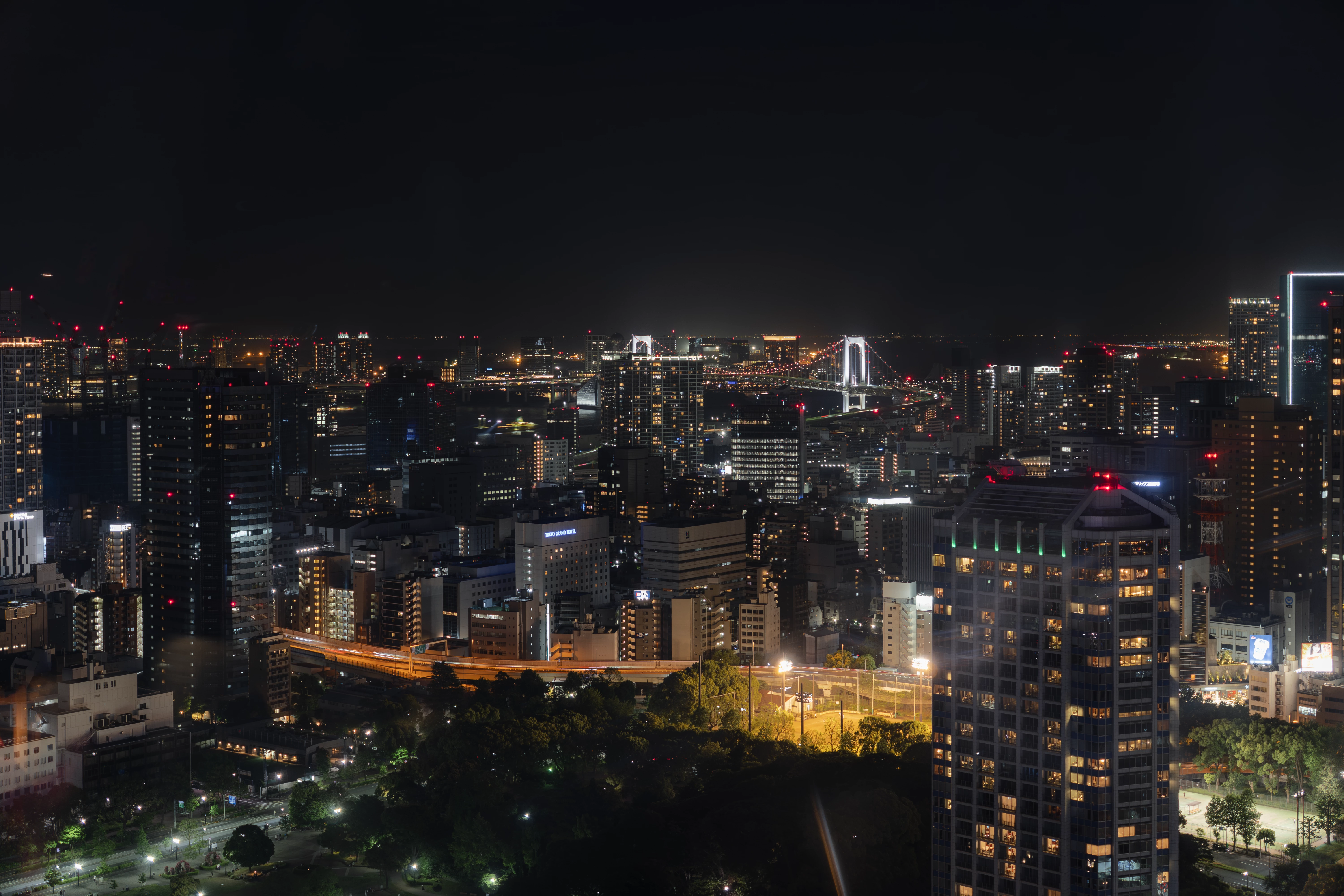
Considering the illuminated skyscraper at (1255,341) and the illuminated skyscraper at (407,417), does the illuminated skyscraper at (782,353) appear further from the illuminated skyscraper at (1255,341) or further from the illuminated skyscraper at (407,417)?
the illuminated skyscraper at (1255,341)

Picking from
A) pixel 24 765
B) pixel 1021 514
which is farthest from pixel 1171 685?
pixel 24 765

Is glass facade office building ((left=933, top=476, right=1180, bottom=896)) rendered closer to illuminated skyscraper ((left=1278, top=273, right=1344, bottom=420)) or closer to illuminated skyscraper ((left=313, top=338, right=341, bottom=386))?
illuminated skyscraper ((left=1278, top=273, right=1344, bottom=420))

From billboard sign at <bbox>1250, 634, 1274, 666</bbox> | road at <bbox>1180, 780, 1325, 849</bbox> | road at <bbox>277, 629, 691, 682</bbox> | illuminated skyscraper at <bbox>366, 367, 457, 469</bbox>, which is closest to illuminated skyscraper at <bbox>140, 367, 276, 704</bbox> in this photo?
road at <bbox>277, 629, 691, 682</bbox>

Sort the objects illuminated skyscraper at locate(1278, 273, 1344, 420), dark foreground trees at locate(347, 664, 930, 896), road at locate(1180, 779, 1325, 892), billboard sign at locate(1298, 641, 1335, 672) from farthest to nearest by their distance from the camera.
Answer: illuminated skyscraper at locate(1278, 273, 1344, 420)
billboard sign at locate(1298, 641, 1335, 672)
road at locate(1180, 779, 1325, 892)
dark foreground trees at locate(347, 664, 930, 896)

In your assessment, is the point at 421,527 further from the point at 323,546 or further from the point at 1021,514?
the point at 1021,514

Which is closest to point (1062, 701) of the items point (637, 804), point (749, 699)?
point (637, 804)

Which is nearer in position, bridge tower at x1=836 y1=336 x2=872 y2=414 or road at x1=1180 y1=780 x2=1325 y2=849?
road at x1=1180 y1=780 x2=1325 y2=849
